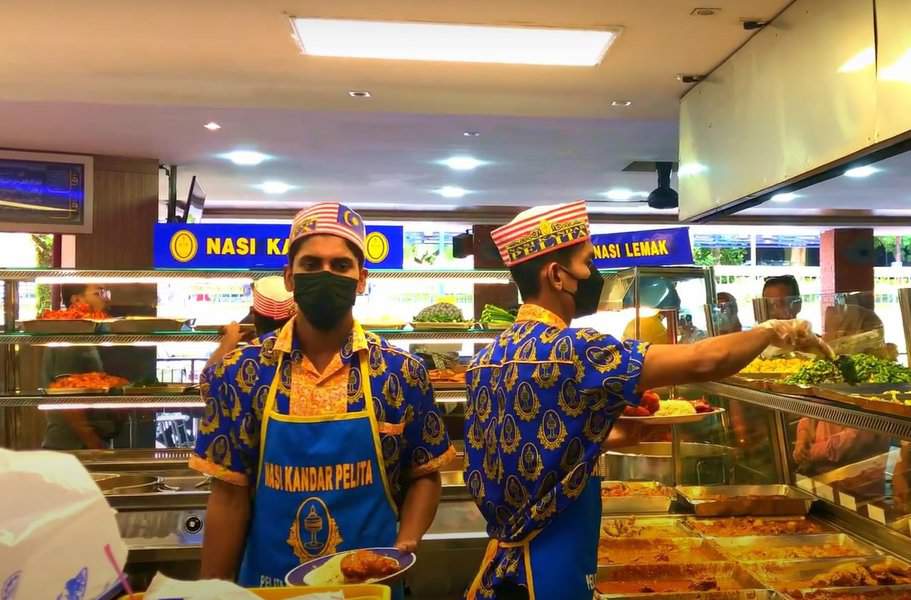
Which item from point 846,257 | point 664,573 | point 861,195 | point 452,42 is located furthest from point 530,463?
point 846,257

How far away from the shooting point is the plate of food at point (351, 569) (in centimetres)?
144

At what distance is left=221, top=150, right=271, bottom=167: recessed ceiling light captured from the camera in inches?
277

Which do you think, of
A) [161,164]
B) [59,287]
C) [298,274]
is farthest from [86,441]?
[161,164]

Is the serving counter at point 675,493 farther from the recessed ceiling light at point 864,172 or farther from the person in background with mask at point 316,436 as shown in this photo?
the recessed ceiling light at point 864,172

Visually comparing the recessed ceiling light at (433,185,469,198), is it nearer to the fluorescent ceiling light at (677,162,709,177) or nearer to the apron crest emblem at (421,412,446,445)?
the fluorescent ceiling light at (677,162,709,177)

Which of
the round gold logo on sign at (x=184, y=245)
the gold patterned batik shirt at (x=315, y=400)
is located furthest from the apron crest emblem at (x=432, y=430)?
the round gold logo on sign at (x=184, y=245)

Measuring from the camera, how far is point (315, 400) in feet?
6.87

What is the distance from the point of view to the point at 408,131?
628 centimetres

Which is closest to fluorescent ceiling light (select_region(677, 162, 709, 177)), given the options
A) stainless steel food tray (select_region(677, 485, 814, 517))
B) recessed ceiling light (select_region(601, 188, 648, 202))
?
stainless steel food tray (select_region(677, 485, 814, 517))

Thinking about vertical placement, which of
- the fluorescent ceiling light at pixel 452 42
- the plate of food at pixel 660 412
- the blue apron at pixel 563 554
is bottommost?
the blue apron at pixel 563 554

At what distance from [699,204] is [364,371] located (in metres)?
3.07

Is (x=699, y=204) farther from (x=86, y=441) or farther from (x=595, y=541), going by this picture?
(x=86, y=441)

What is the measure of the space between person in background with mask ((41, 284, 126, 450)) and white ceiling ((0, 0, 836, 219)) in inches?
48.9

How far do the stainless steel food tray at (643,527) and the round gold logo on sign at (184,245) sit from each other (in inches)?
95.9
